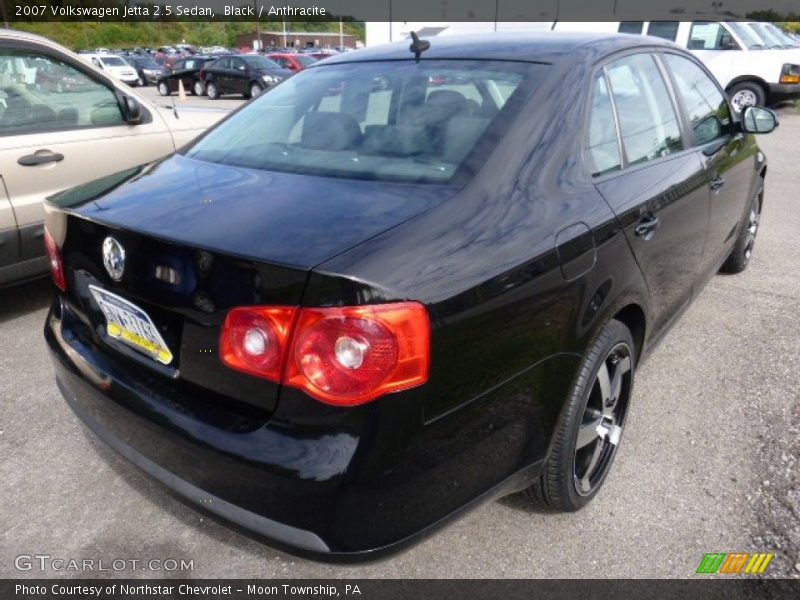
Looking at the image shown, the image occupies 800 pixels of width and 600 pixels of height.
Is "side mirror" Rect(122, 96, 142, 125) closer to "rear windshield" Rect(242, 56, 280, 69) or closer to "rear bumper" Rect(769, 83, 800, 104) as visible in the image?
"rear bumper" Rect(769, 83, 800, 104)

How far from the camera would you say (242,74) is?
21922mm

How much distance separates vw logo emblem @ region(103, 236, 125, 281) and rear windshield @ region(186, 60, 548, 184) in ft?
1.92

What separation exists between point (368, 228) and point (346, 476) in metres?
0.62

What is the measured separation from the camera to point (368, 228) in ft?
5.44

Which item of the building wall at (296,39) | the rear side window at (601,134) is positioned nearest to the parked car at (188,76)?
the rear side window at (601,134)

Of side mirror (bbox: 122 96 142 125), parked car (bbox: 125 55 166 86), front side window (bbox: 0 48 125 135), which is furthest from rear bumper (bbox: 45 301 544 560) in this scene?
parked car (bbox: 125 55 166 86)

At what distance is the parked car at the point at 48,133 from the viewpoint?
370cm

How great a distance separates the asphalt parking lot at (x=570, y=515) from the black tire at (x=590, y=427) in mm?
124

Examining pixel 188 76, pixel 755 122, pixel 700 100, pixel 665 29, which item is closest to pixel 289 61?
pixel 188 76

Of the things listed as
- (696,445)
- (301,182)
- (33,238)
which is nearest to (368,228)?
(301,182)

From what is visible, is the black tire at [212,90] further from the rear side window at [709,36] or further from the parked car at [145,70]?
the rear side window at [709,36]

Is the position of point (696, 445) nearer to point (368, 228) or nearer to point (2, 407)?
point (368, 228)

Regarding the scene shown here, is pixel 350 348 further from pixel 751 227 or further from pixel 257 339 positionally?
pixel 751 227
